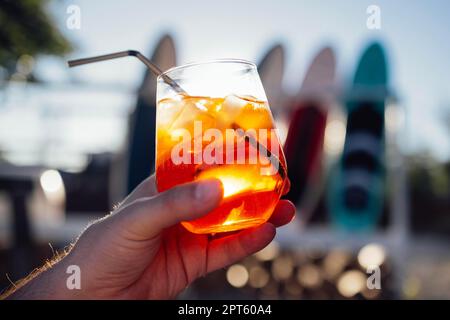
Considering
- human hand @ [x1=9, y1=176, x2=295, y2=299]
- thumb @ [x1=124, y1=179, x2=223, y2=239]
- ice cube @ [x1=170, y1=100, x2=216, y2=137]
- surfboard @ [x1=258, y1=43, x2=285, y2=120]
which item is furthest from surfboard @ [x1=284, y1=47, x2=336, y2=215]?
thumb @ [x1=124, y1=179, x2=223, y2=239]

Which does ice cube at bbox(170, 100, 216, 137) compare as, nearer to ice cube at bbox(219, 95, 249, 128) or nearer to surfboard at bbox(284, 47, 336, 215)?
ice cube at bbox(219, 95, 249, 128)

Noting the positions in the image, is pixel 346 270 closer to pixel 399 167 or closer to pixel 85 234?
pixel 399 167

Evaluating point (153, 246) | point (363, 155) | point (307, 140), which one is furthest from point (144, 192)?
point (363, 155)

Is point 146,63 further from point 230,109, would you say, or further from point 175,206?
point 175,206

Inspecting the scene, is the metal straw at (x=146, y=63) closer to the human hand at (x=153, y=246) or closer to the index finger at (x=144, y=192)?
the human hand at (x=153, y=246)
